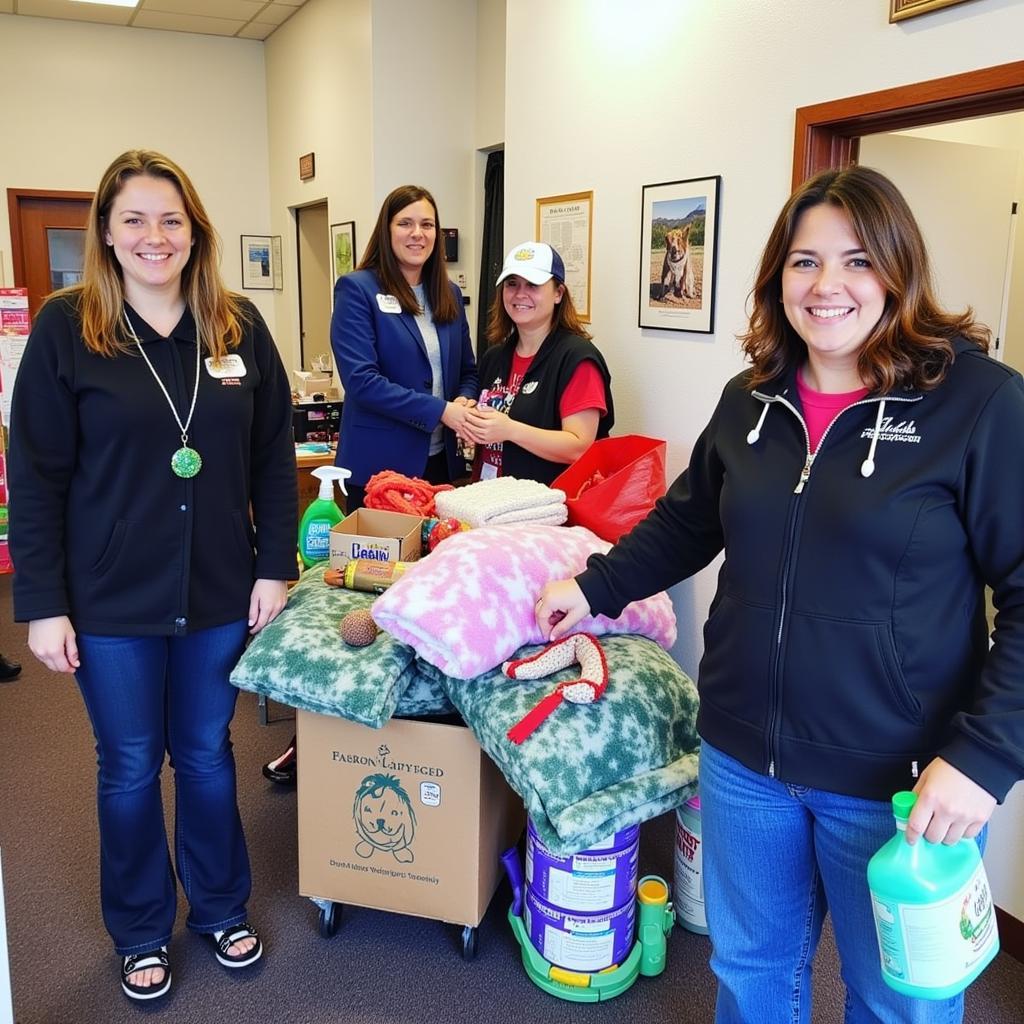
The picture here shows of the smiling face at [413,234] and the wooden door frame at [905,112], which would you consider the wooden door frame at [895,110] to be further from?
the smiling face at [413,234]

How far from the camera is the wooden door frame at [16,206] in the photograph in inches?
231

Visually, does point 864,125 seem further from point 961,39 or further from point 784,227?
point 784,227

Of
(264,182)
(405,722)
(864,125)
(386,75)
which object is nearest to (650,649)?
(405,722)

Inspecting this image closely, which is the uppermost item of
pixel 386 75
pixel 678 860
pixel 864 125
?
pixel 386 75

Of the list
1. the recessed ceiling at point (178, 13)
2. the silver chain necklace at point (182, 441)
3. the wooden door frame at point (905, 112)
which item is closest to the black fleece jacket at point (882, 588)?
the wooden door frame at point (905, 112)

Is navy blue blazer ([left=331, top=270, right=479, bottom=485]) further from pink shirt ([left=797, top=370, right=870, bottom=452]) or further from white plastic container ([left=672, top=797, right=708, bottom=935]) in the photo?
pink shirt ([left=797, top=370, right=870, bottom=452])

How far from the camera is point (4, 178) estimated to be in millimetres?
5832

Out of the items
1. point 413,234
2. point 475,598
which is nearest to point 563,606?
point 475,598

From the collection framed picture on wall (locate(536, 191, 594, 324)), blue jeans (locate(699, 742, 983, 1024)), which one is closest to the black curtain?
framed picture on wall (locate(536, 191, 594, 324))

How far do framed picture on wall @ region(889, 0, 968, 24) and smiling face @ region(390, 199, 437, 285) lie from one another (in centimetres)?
121

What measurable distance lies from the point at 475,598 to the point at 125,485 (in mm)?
662

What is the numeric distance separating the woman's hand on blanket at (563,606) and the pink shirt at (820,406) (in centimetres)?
51

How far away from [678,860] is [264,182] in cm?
566

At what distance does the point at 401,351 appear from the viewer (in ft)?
8.64
